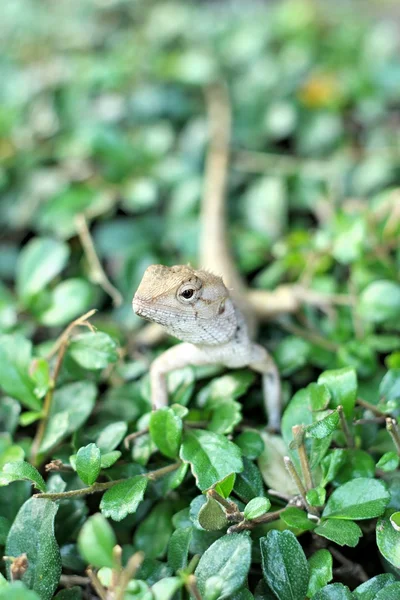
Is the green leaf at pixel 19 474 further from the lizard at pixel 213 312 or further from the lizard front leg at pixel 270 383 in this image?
the lizard front leg at pixel 270 383

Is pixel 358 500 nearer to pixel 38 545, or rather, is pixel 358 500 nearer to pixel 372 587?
pixel 372 587

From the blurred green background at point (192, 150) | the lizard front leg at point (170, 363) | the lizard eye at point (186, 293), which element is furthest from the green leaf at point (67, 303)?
the lizard eye at point (186, 293)

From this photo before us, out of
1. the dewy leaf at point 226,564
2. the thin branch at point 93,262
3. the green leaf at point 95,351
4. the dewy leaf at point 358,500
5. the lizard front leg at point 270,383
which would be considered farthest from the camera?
the thin branch at point 93,262

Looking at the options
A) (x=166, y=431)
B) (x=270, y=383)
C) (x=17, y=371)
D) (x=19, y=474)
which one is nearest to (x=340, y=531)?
(x=166, y=431)

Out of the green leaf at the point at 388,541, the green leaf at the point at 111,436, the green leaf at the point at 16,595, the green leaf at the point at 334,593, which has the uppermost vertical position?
the green leaf at the point at 16,595

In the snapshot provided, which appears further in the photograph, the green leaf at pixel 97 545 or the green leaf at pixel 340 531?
the green leaf at pixel 340 531

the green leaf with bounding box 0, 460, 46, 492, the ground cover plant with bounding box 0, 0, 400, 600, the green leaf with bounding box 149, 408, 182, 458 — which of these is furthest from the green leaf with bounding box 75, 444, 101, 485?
the green leaf with bounding box 149, 408, 182, 458
